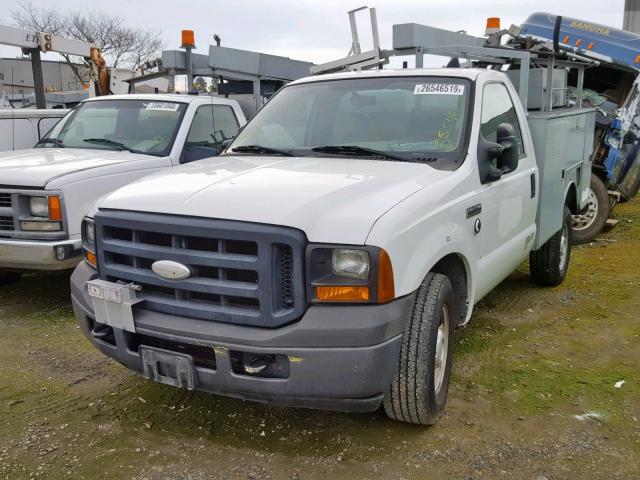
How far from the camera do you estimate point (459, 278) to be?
12.0 ft

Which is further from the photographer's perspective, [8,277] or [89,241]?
[8,277]

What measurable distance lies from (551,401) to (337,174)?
72.7 inches

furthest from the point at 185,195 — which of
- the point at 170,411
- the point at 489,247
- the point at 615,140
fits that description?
the point at 615,140

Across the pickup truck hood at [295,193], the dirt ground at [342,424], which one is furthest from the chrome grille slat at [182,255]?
the dirt ground at [342,424]

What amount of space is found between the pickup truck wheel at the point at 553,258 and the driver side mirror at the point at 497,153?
1971 millimetres

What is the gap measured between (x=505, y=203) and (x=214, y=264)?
7.26 ft

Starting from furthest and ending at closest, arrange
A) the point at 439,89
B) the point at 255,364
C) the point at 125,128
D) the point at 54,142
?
the point at 54,142 → the point at 125,128 → the point at 439,89 → the point at 255,364

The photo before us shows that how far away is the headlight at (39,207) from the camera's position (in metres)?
4.88

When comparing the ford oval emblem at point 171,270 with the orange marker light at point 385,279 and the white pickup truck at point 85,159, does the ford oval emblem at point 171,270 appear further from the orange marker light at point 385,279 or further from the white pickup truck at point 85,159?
the white pickup truck at point 85,159

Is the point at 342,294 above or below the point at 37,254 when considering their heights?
above

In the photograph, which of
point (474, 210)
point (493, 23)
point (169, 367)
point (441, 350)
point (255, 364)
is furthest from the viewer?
point (493, 23)

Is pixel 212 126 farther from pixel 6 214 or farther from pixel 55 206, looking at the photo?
pixel 6 214

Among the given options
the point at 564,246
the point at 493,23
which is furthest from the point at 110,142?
the point at 493,23

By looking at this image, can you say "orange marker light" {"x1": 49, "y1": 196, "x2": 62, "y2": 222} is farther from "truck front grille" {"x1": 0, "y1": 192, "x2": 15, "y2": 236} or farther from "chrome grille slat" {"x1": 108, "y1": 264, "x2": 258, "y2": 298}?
"chrome grille slat" {"x1": 108, "y1": 264, "x2": 258, "y2": 298}
